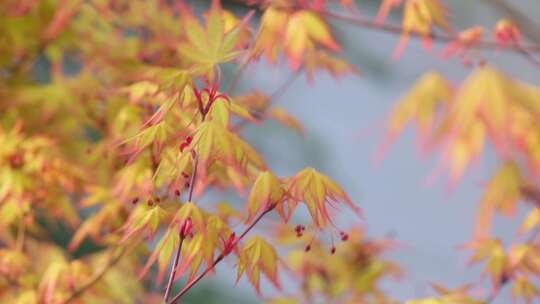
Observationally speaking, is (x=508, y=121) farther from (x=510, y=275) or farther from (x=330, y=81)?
(x=330, y=81)

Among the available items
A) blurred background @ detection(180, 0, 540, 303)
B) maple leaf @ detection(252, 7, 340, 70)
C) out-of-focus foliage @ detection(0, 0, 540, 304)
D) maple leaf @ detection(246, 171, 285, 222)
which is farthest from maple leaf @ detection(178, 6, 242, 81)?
blurred background @ detection(180, 0, 540, 303)

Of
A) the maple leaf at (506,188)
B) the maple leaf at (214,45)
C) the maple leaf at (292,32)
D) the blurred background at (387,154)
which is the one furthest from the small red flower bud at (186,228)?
the blurred background at (387,154)

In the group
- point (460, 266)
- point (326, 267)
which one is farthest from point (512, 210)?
point (460, 266)

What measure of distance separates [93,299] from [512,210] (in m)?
0.73

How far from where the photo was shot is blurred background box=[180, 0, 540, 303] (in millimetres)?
2979

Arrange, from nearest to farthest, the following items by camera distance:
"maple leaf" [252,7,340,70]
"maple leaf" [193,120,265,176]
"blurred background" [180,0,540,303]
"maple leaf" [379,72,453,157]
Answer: "maple leaf" [193,120,265,176] < "maple leaf" [252,7,340,70] < "maple leaf" [379,72,453,157] < "blurred background" [180,0,540,303]

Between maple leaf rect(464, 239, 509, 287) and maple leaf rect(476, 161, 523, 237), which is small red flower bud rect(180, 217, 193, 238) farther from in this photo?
maple leaf rect(476, 161, 523, 237)

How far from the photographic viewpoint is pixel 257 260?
951 mm

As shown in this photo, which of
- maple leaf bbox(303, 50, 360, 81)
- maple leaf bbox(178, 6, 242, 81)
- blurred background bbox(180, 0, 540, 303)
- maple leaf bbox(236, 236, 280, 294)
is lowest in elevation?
blurred background bbox(180, 0, 540, 303)

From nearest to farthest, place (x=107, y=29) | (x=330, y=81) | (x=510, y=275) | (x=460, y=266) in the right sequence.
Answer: (x=510, y=275), (x=107, y=29), (x=460, y=266), (x=330, y=81)

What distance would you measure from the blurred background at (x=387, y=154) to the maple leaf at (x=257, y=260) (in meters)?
1.95

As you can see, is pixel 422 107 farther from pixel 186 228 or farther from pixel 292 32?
pixel 186 228

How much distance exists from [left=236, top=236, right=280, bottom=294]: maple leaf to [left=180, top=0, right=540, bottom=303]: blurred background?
76.6 inches

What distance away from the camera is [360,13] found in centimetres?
322
